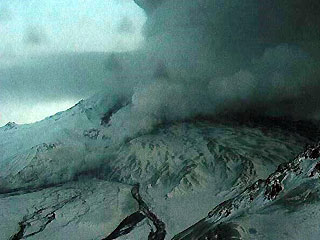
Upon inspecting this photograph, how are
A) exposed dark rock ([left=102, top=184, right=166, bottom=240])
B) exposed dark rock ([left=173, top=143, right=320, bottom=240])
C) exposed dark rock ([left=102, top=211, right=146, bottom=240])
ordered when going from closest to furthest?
exposed dark rock ([left=173, top=143, right=320, bottom=240]) < exposed dark rock ([left=102, top=184, right=166, bottom=240]) < exposed dark rock ([left=102, top=211, right=146, bottom=240])

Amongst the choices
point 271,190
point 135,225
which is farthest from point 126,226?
point 271,190

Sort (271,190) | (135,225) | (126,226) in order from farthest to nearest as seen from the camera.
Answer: (126,226) < (135,225) < (271,190)

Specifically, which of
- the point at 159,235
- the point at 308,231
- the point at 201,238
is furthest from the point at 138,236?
the point at 308,231

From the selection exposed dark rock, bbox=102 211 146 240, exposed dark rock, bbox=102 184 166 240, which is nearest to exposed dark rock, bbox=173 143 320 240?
exposed dark rock, bbox=102 184 166 240

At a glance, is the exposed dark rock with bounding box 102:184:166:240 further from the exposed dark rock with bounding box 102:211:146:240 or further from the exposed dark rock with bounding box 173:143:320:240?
the exposed dark rock with bounding box 173:143:320:240

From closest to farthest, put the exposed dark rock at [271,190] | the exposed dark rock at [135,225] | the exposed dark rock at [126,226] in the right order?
the exposed dark rock at [271,190], the exposed dark rock at [135,225], the exposed dark rock at [126,226]

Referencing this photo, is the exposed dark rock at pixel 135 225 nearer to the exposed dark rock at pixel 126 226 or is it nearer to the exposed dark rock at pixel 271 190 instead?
the exposed dark rock at pixel 126 226

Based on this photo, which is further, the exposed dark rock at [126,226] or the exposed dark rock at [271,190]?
the exposed dark rock at [126,226]

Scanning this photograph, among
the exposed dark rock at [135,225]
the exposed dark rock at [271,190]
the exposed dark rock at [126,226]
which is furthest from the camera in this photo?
the exposed dark rock at [126,226]

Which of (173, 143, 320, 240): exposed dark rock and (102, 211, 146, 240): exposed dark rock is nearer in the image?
(173, 143, 320, 240): exposed dark rock

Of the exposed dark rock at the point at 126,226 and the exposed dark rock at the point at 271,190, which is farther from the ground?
the exposed dark rock at the point at 271,190

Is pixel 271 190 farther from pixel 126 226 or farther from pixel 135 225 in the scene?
pixel 126 226

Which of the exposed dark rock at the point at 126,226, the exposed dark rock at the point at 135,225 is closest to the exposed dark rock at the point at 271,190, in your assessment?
the exposed dark rock at the point at 135,225
